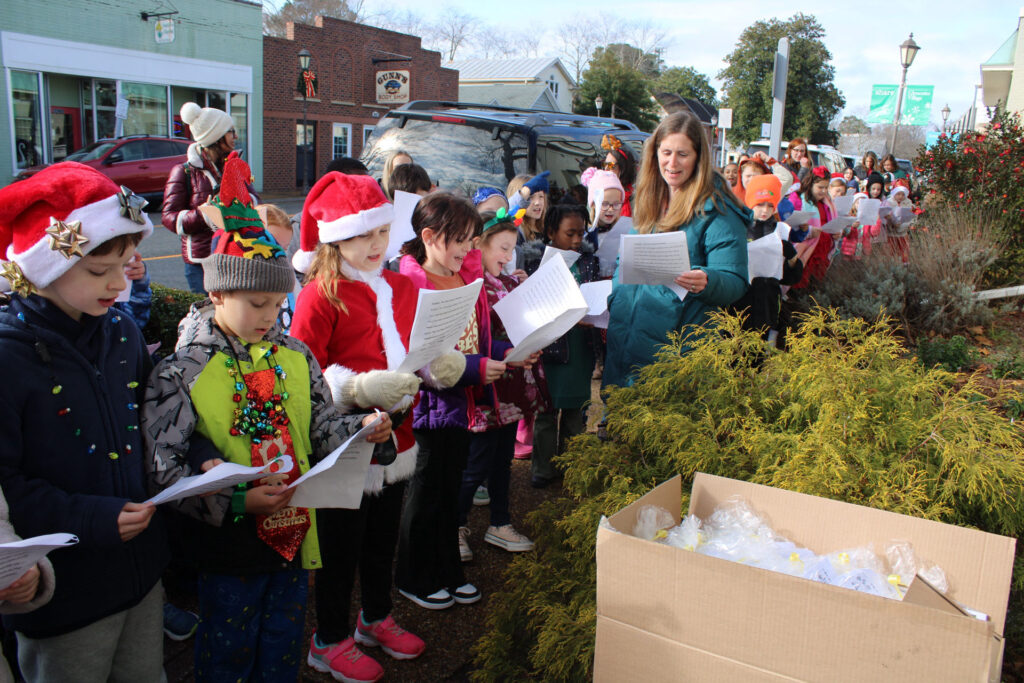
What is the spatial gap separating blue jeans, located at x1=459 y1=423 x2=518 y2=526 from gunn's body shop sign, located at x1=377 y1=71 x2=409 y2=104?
96.7 feet

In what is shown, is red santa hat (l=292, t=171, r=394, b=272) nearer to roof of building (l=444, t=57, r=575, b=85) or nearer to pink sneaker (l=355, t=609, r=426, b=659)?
pink sneaker (l=355, t=609, r=426, b=659)

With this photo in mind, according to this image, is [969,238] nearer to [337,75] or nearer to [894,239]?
[894,239]

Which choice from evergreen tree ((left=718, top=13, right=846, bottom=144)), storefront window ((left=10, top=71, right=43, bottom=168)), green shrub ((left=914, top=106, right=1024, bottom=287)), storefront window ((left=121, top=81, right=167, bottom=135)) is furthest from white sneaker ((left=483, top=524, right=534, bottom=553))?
evergreen tree ((left=718, top=13, right=846, bottom=144))

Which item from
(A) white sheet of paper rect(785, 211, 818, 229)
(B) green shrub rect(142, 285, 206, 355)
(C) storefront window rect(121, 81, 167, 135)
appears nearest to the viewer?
(B) green shrub rect(142, 285, 206, 355)

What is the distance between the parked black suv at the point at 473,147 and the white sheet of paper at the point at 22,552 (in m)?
5.56

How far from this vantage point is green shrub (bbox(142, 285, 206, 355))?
4266 mm

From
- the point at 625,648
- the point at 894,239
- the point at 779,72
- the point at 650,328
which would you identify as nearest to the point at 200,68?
the point at 779,72

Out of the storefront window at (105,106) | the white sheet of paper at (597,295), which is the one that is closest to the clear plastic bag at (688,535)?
the white sheet of paper at (597,295)

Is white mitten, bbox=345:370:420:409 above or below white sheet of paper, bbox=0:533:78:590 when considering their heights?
above

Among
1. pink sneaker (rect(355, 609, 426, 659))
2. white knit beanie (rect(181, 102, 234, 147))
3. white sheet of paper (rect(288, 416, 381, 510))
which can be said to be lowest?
pink sneaker (rect(355, 609, 426, 659))

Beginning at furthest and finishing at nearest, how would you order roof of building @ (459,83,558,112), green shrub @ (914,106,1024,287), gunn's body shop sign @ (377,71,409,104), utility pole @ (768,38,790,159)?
roof of building @ (459,83,558,112) → gunn's body shop sign @ (377,71,409,104) → utility pole @ (768,38,790,159) → green shrub @ (914,106,1024,287)

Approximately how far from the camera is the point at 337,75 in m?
29.6

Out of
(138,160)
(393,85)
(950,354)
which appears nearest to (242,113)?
(393,85)

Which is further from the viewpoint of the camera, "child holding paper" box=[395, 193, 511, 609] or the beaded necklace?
"child holding paper" box=[395, 193, 511, 609]
